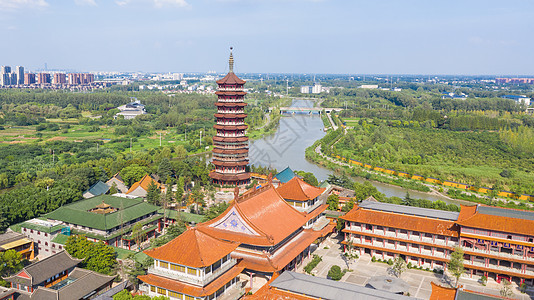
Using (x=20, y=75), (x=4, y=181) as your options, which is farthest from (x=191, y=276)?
(x=20, y=75)

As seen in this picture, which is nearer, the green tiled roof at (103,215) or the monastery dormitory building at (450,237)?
the monastery dormitory building at (450,237)

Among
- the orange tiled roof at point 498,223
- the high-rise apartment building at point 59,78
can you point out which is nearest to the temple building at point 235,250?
the orange tiled roof at point 498,223

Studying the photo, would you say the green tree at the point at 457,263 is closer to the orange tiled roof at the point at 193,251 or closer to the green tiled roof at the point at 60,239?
the orange tiled roof at the point at 193,251

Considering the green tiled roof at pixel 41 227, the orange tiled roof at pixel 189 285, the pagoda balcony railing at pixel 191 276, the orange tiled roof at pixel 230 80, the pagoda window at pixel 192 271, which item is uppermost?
the orange tiled roof at pixel 230 80

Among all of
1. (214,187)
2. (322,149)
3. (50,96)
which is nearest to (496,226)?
(214,187)

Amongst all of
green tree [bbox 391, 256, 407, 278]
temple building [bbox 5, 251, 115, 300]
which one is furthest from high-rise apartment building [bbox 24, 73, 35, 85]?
green tree [bbox 391, 256, 407, 278]

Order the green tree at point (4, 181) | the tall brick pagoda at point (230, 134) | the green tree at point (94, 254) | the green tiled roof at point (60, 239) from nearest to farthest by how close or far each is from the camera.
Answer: the green tree at point (94, 254) < the green tiled roof at point (60, 239) < the tall brick pagoda at point (230, 134) < the green tree at point (4, 181)

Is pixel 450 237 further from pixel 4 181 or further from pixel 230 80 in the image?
pixel 4 181
